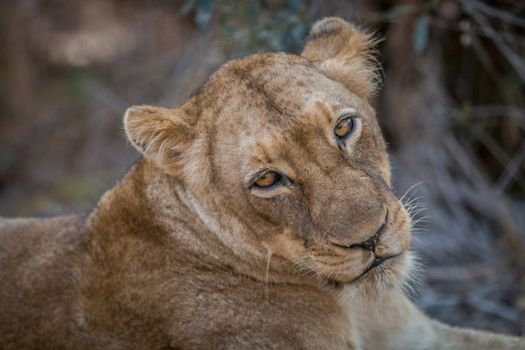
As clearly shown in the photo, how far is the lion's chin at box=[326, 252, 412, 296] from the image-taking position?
3869mm

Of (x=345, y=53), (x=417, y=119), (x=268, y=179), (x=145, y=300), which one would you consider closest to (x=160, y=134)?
(x=268, y=179)

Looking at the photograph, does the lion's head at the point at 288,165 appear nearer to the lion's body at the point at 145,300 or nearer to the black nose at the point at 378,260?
the black nose at the point at 378,260

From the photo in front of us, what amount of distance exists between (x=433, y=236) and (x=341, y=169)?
374 centimetres

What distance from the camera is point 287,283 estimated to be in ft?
14.0

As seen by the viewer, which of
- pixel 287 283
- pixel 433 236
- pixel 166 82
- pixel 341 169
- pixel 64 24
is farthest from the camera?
pixel 64 24

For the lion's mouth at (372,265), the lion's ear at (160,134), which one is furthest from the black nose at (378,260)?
the lion's ear at (160,134)

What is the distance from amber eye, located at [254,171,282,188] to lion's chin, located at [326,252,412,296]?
0.56 metres

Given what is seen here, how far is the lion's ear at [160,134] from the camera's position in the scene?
418cm

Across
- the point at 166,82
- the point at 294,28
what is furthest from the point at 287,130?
the point at 166,82

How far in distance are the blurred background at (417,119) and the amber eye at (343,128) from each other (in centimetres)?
54

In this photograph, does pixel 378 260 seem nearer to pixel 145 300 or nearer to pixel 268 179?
pixel 268 179

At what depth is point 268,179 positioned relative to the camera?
3982 mm

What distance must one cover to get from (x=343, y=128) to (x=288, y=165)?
1.23 ft

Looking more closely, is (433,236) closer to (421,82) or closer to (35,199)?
(421,82)
